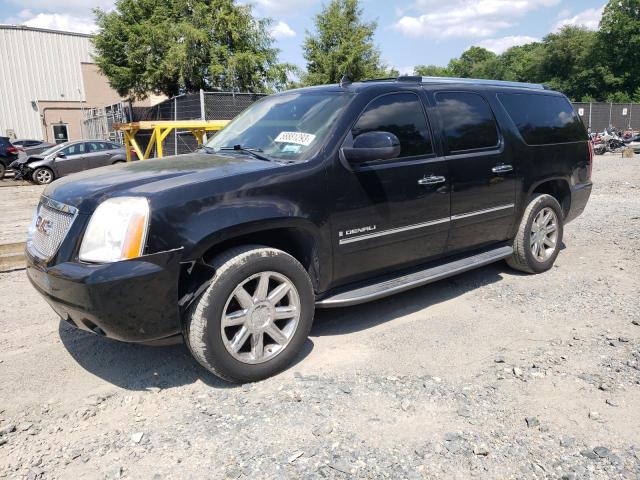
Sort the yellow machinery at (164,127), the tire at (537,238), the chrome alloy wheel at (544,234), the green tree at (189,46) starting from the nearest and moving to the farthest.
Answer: the tire at (537,238)
the chrome alloy wheel at (544,234)
the yellow machinery at (164,127)
the green tree at (189,46)

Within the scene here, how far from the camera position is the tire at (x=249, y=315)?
3.13 metres

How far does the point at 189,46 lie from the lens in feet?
86.7

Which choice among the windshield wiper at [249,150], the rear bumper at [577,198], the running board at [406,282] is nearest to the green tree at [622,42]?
the rear bumper at [577,198]

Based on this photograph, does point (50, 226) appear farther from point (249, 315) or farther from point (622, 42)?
point (622, 42)

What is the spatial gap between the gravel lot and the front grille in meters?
0.91

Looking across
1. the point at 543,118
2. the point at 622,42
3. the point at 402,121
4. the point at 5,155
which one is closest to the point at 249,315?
the point at 402,121

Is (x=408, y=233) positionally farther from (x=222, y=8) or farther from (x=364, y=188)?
(x=222, y=8)

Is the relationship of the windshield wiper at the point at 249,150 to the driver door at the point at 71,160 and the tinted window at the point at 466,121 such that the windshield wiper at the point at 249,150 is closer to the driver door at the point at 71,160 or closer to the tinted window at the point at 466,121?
the tinted window at the point at 466,121

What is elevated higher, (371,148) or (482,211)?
(371,148)

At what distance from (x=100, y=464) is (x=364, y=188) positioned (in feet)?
7.87

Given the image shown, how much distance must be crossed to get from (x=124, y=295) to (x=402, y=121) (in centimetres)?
252

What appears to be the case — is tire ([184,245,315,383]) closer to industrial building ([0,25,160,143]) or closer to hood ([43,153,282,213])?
hood ([43,153,282,213])

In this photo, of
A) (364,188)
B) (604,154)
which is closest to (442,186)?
(364,188)

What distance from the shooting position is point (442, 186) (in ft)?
14.3
